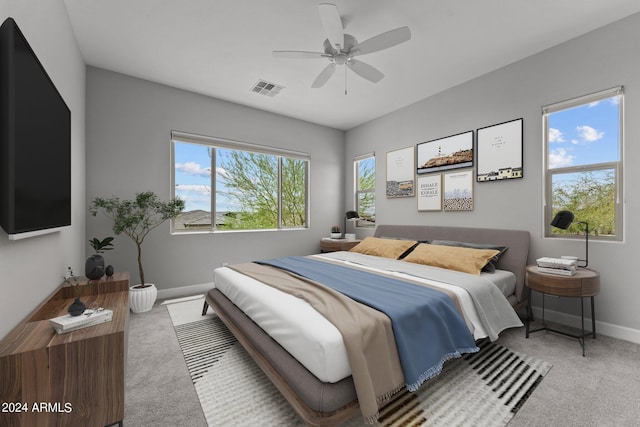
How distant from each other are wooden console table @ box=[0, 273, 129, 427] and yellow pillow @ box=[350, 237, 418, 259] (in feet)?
9.76

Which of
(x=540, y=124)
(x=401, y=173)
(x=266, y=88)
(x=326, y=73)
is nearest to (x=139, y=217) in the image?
(x=266, y=88)

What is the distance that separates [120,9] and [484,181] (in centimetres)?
419

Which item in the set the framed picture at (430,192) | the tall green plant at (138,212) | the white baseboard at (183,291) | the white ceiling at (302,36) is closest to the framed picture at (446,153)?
the framed picture at (430,192)

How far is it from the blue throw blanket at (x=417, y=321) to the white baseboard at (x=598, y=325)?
1.71m

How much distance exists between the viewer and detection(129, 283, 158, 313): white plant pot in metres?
3.11

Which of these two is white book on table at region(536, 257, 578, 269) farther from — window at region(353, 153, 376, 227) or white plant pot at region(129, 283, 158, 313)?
white plant pot at region(129, 283, 158, 313)

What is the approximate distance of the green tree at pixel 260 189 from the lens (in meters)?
4.49

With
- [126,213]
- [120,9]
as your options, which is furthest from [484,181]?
[126,213]

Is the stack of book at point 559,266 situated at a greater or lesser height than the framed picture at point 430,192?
lesser

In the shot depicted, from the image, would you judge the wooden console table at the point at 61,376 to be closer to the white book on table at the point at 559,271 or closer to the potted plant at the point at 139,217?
the potted plant at the point at 139,217

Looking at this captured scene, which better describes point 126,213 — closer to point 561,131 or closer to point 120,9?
point 120,9

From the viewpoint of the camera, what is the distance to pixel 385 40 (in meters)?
2.24

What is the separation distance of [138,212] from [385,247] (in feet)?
10.5

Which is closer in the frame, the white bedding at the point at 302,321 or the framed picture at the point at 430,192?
the white bedding at the point at 302,321
